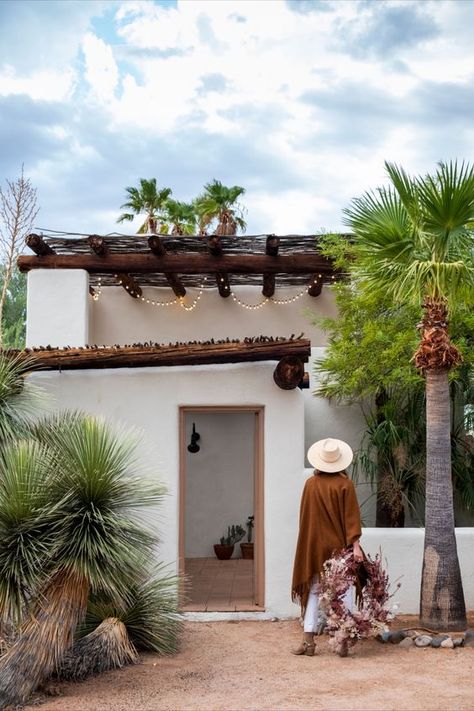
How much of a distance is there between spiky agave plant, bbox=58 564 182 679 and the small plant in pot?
5344 mm

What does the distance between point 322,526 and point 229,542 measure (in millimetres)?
6223

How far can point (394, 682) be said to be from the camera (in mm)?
6406

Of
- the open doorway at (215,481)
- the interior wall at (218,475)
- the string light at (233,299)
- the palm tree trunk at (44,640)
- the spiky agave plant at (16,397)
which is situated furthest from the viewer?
the string light at (233,299)

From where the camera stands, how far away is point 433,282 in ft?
26.5

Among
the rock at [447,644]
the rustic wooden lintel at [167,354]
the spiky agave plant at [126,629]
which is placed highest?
the rustic wooden lintel at [167,354]

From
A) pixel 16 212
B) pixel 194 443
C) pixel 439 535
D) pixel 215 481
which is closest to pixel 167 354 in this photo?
pixel 439 535

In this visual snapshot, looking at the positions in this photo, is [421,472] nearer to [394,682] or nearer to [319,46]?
[394,682]

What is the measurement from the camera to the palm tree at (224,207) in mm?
15914

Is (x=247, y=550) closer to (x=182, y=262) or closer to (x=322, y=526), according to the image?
(x=182, y=262)

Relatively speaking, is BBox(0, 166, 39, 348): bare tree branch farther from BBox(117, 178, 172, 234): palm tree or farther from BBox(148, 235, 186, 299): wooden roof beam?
BBox(148, 235, 186, 299): wooden roof beam

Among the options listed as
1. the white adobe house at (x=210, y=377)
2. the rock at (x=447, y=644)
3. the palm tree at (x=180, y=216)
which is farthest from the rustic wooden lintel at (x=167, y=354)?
the palm tree at (x=180, y=216)

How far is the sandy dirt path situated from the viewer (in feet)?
19.4

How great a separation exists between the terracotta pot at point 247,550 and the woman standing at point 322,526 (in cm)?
574

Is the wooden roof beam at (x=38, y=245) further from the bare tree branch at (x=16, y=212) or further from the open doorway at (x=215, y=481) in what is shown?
the bare tree branch at (x=16, y=212)
